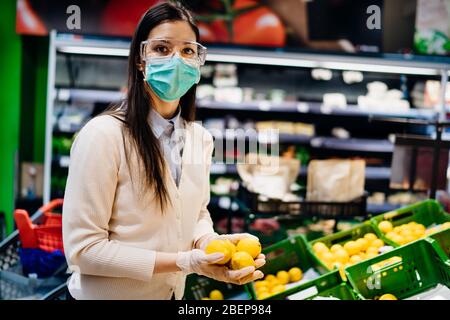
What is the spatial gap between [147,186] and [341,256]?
1663 millimetres

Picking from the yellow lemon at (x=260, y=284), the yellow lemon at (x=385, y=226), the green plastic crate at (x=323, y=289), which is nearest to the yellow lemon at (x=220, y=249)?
the green plastic crate at (x=323, y=289)

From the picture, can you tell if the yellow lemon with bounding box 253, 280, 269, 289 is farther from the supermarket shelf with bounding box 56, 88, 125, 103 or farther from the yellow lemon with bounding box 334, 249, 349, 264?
the supermarket shelf with bounding box 56, 88, 125, 103

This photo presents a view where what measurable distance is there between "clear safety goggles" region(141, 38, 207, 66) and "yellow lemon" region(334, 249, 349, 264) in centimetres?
166

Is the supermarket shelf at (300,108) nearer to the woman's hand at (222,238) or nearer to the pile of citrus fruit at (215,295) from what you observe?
the pile of citrus fruit at (215,295)

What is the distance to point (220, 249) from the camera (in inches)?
64.9

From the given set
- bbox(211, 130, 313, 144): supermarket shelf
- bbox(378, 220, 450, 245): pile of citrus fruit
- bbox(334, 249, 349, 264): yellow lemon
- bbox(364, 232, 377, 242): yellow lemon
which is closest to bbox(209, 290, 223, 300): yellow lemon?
bbox(334, 249, 349, 264): yellow lemon

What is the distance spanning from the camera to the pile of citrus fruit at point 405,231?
301 centimetres

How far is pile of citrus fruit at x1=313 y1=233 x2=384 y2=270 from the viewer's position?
9.84 ft

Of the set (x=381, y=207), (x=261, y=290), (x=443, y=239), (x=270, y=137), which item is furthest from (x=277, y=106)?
(x=443, y=239)

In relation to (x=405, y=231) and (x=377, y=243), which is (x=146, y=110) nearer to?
(x=377, y=243)

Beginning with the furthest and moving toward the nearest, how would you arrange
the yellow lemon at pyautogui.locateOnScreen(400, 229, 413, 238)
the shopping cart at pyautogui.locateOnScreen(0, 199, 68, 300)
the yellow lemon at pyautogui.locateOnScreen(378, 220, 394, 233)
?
the yellow lemon at pyautogui.locateOnScreen(378, 220, 394, 233)
the yellow lemon at pyautogui.locateOnScreen(400, 229, 413, 238)
the shopping cart at pyautogui.locateOnScreen(0, 199, 68, 300)

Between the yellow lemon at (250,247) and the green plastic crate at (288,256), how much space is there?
1.36m

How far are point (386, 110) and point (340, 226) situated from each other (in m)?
1.32
